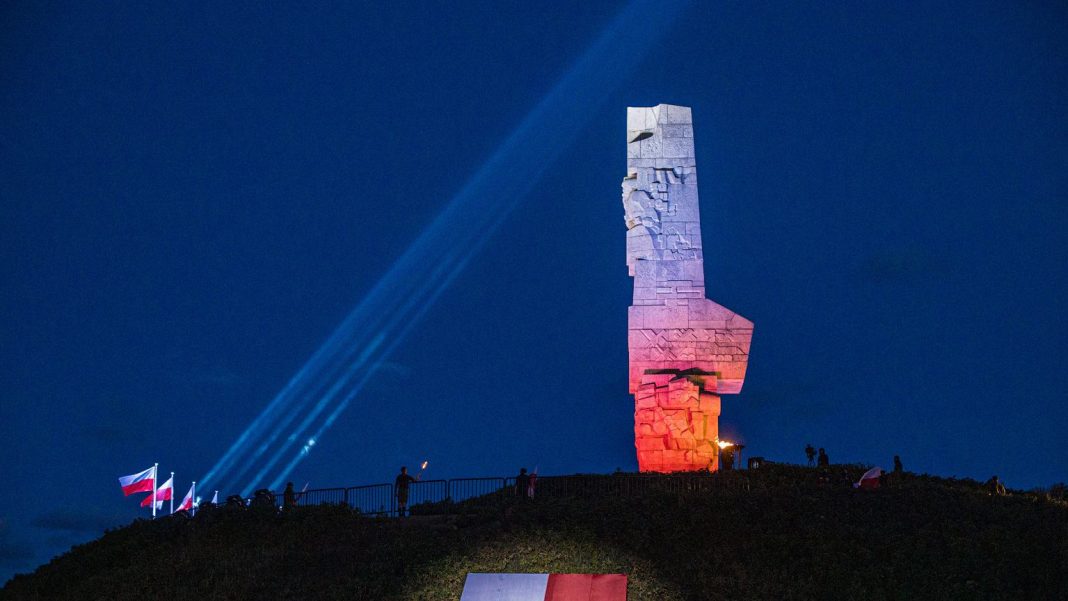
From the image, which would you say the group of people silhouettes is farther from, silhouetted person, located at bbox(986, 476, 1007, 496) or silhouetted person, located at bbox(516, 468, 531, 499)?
silhouetted person, located at bbox(986, 476, 1007, 496)

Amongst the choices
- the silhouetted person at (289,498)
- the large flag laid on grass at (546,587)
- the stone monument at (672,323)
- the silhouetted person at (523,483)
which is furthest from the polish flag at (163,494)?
the large flag laid on grass at (546,587)

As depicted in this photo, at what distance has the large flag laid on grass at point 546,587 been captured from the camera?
15.6 meters

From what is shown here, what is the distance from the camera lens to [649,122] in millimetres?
27141

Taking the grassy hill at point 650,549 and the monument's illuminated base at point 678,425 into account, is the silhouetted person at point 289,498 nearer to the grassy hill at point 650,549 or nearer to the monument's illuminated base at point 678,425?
the grassy hill at point 650,549

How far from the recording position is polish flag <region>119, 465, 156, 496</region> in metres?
27.8

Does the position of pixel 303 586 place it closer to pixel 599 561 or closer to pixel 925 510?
pixel 599 561

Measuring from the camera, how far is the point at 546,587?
15.9 metres

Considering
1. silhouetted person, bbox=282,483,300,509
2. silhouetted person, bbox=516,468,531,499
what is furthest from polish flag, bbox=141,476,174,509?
silhouetted person, bbox=516,468,531,499

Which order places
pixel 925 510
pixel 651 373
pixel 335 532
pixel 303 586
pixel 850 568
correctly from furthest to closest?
1. pixel 651 373
2. pixel 335 532
3. pixel 925 510
4. pixel 303 586
5. pixel 850 568

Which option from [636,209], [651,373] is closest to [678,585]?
[651,373]

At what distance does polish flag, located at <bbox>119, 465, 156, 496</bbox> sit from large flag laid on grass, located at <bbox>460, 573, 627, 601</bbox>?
15.3 metres

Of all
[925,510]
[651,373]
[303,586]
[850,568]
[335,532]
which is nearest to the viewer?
[850,568]

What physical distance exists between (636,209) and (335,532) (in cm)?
1184

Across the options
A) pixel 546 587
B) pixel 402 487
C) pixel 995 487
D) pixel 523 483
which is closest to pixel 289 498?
pixel 402 487
